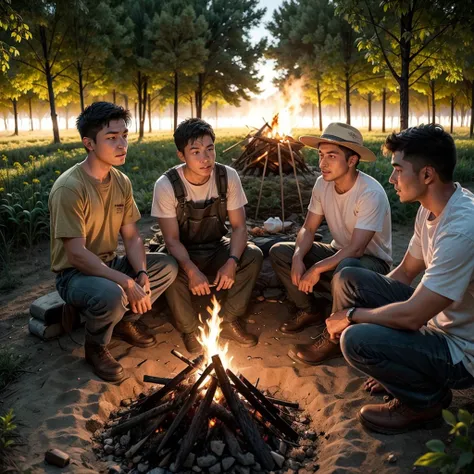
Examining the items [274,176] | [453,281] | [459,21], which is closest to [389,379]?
[453,281]

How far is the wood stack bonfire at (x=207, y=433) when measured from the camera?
9.92ft

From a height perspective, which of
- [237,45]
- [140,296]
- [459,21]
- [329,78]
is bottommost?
[140,296]

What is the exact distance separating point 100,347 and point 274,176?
5.80m

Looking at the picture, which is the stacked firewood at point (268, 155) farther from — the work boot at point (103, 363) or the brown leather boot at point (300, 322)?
the work boot at point (103, 363)

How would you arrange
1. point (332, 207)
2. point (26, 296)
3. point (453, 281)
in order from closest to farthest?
point (453, 281) < point (332, 207) < point (26, 296)

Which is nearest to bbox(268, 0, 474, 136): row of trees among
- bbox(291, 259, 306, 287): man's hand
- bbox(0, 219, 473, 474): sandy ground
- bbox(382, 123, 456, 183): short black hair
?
bbox(291, 259, 306, 287): man's hand

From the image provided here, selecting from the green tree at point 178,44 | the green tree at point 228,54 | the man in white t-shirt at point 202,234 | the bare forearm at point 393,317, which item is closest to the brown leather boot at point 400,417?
the bare forearm at point 393,317

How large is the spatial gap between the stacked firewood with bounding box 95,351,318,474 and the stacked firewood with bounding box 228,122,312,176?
560cm

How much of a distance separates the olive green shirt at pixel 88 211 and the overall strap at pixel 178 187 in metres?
0.44

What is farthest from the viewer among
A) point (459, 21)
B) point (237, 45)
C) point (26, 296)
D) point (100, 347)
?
point (237, 45)

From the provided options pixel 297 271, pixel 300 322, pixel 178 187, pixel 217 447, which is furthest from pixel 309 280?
pixel 217 447

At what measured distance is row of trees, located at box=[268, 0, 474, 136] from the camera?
10.4 meters

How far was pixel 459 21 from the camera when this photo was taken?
990 centimetres

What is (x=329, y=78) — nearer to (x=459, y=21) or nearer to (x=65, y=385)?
(x=459, y=21)
